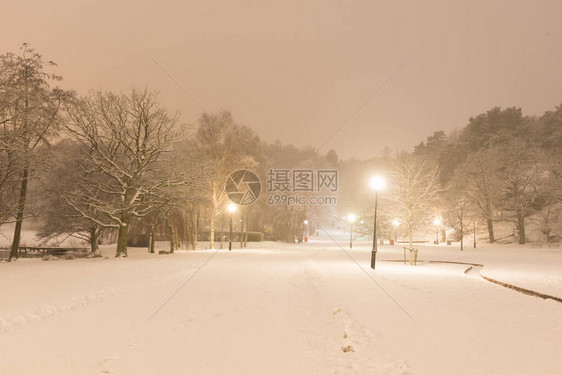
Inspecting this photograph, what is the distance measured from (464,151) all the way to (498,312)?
225 ft

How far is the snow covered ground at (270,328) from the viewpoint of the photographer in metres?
5.30

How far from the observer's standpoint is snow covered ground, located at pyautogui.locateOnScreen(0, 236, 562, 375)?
530cm

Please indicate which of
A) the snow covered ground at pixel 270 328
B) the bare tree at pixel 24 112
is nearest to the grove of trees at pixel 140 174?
the bare tree at pixel 24 112

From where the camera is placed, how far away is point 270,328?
726 centimetres

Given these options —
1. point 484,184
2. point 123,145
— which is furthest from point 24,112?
point 484,184

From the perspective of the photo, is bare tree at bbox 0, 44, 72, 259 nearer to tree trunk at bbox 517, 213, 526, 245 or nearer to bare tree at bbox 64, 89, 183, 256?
bare tree at bbox 64, 89, 183, 256

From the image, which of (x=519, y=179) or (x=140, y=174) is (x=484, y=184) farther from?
(x=140, y=174)

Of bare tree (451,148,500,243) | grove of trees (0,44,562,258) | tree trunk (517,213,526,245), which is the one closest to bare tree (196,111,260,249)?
grove of trees (0,44,562,258)

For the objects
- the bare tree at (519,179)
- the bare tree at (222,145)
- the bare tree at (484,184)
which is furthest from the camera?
the bare tree at (484,184)

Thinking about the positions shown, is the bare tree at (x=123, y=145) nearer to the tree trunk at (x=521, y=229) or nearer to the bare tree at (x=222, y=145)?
the bare tree at (x=222, y=145)

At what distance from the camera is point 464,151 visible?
70.3 metres

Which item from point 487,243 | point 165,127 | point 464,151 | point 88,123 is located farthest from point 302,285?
point 464,151

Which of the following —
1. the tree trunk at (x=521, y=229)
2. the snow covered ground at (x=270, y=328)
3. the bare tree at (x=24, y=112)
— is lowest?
the snow covered ground at (x=270, y=328)

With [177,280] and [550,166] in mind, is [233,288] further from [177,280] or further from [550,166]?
[550,166]
